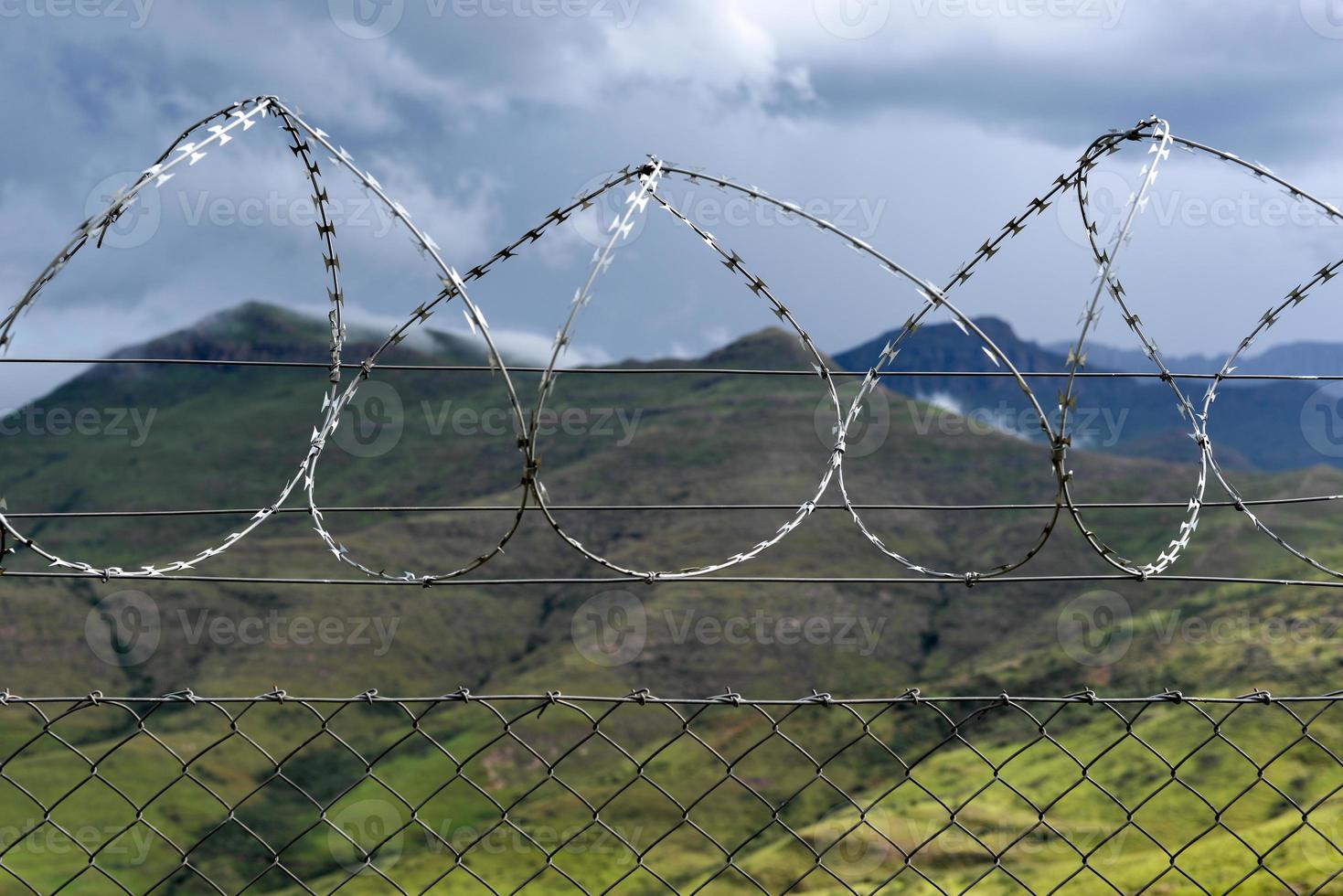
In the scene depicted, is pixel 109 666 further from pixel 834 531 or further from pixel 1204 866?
pixel 1204 866

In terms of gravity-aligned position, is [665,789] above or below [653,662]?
above

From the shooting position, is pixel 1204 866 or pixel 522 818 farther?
pixel 522 818

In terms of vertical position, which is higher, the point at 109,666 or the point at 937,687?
the point at 937,687

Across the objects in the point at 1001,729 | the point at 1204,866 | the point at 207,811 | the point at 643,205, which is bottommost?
the point at 207,811

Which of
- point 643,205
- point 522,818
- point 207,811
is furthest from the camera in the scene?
point 207,811

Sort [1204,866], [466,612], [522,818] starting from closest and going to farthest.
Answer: [1204,866] < [522,818] < [466,612]

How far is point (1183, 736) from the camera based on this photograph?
368 feet

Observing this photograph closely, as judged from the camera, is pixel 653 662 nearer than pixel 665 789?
No

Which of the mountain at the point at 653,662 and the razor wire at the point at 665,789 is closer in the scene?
the razor wire at the point at 665,789

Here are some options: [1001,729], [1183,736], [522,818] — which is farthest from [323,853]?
[1183,736]

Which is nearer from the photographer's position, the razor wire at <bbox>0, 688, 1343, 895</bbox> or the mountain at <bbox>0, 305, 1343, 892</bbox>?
the razor wire at <bbox>0, 688, 1343, 895</bbox>

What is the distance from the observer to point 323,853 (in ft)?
424

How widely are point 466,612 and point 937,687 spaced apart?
2686 inches

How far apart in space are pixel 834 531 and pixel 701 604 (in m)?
27.9
